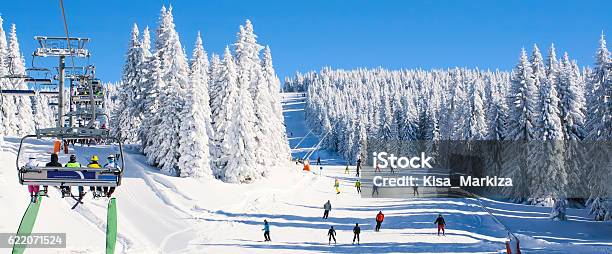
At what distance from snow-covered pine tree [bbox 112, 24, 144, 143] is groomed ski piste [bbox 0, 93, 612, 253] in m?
4.18

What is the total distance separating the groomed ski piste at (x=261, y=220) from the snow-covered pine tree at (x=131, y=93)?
418 centimetres

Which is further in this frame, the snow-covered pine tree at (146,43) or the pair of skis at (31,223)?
the snow-covered pine tree at (146,43)

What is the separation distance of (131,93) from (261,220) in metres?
25.3

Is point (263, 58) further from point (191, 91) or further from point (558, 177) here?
point (558, 177)

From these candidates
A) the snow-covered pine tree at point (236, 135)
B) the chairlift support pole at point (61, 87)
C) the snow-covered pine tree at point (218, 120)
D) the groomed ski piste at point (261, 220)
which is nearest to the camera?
the chairlift support pole at point (61, 87)

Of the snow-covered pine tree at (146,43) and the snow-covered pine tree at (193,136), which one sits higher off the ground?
the snow-covered pine tree at (146,43)

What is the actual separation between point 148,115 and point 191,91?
27.5ft

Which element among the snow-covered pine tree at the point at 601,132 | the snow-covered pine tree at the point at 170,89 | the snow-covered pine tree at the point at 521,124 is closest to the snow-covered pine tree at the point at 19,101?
the snow-covered pine tree at the point at 170,89

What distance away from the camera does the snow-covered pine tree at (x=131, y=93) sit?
56.8m

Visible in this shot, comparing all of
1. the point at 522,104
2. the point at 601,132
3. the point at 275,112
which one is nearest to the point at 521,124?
the point at 522,104

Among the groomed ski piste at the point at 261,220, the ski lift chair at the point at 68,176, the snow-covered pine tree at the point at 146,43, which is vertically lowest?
the groomed ski piste at the point at 261,220

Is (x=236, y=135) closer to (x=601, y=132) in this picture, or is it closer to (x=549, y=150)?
(x=549, y=150)

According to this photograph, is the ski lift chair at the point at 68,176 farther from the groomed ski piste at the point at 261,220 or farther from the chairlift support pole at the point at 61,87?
the chairlift support pole at the point at 61,87

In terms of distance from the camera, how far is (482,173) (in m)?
61.3
